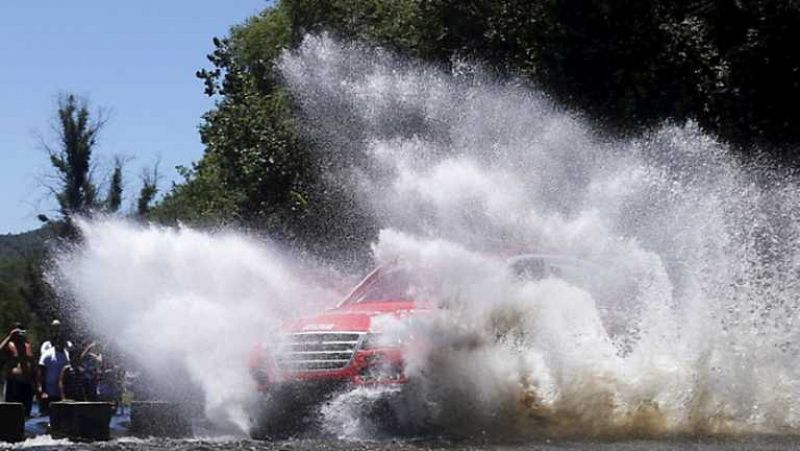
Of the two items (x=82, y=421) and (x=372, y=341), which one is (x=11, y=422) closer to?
(x=82, y=421)

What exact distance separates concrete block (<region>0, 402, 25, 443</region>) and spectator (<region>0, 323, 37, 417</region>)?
13.9 feet

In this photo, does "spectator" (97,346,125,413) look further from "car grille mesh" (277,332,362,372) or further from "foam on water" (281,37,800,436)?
"car grille mesh" (277,332,362,372)

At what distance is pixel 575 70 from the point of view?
81.9ft

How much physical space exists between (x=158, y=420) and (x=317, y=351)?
2.58 metres

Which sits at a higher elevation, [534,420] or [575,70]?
[575,70]

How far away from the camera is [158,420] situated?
14.8 m

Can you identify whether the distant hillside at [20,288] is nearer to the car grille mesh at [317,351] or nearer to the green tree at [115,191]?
the green tree at [115,191]

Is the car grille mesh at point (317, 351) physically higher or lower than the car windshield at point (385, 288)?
lower

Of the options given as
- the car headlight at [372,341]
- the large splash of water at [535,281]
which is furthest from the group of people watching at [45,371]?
the car headlight at [372,341]

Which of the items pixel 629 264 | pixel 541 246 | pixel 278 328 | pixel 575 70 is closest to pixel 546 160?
pixel 575 70

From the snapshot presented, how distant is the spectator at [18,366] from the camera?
702 inches

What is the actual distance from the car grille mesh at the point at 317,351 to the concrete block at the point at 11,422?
101 inches

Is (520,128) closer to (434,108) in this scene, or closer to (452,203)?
(434,108)

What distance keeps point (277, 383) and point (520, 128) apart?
11046 mm
